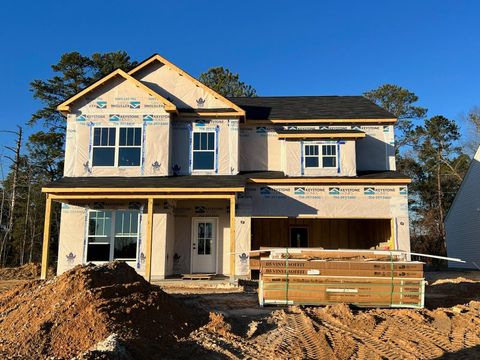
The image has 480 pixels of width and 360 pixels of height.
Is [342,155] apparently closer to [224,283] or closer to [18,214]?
[224,283]

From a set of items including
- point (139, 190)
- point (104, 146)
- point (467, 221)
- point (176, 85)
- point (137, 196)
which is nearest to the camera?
point (139, 190)

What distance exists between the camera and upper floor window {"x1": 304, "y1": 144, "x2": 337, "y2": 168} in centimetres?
1764

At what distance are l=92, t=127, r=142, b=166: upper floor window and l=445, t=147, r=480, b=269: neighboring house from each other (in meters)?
18.3

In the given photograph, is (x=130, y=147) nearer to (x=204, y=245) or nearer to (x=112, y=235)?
(x=112, y=235)

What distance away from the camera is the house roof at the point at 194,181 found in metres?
15.3

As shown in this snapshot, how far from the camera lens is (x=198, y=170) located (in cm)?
1734

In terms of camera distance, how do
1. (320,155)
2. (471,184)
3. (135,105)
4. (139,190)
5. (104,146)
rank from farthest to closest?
(471,184) < (320,155) < (135,105) < (104,146) < (139,190)

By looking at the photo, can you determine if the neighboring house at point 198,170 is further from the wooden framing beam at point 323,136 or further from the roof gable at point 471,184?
the roof gable at point 471,184

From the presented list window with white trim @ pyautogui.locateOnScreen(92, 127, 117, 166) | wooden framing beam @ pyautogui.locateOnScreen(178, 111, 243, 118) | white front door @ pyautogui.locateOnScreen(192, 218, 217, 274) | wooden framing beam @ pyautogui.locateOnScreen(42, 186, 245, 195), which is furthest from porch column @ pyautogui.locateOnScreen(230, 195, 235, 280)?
window with white trim @ pyautogui.locateOnScreen(92, 127, 117, 166)

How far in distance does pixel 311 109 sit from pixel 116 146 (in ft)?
28.9

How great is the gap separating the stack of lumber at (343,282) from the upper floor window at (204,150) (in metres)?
8.02

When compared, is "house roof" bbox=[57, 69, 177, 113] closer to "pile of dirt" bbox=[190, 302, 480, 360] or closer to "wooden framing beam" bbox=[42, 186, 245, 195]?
"wooden framing beam" bbox=[42, 186, 245, 195]

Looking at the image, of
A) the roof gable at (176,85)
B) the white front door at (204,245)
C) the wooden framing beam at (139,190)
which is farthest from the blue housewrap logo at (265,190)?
the roof gable at (176,85)

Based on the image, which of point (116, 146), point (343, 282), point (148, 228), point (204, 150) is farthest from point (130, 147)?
point (343, 282)
